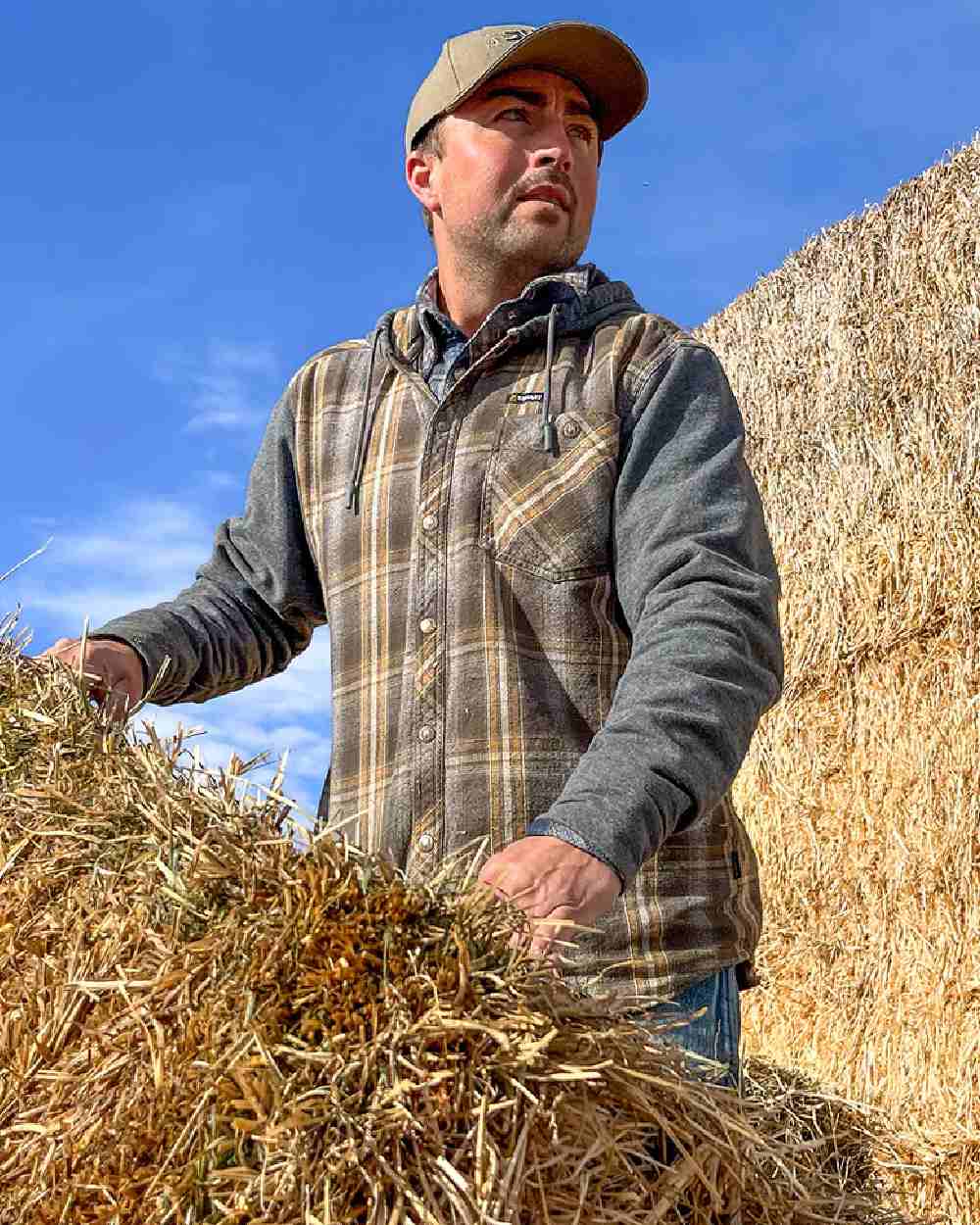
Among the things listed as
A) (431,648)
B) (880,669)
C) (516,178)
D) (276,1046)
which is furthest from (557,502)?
(880,669)

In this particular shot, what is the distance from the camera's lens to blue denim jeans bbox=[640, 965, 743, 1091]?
1.75 metres

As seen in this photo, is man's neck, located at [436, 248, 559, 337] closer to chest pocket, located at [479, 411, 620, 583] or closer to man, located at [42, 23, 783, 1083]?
man, located at [42, 23, 783, 1083]

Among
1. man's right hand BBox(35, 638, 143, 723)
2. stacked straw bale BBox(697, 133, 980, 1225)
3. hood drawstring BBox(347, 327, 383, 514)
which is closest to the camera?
man's right hand BBox(35, 638, 143, 723)

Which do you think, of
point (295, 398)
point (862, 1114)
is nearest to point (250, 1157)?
point (295, 398)

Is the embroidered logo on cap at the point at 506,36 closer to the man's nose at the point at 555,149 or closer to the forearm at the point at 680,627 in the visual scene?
the man's nose at the point at 555,149

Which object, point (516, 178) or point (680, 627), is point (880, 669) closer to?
point (516, 178)

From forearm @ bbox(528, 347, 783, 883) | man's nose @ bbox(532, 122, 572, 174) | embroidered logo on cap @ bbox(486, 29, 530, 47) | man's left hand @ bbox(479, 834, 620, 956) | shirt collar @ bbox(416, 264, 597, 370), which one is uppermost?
embroidered logo on cap @ bbox(486, 29, 530, 47)

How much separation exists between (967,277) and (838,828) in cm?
181

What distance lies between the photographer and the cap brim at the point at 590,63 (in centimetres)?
205

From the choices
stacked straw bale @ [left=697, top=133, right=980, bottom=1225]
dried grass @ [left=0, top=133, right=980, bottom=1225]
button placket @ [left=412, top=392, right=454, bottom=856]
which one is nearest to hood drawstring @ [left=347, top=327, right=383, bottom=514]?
button placket @ [left=412, top=392, right=454, bottom=856]

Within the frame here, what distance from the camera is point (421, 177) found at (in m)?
2.25

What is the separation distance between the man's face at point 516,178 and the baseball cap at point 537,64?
26 millimetres

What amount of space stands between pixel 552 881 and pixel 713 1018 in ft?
1.79

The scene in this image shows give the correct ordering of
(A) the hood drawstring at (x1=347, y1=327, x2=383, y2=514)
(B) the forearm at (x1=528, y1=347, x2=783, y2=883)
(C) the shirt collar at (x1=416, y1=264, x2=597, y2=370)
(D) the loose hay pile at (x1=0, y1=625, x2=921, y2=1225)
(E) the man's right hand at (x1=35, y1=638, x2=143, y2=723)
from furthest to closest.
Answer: (A) the hood drawstring at (x1=347, y1=327, x2=383, y2=514) < (C) the shirt collar at (x1=416, y1=264, x2=597, y2=370) < (E) the man's right hand at (x1=35, y1=638, x2=143, y2=723) < (B) the forearm at (x1=528, y1=347, x2=783, y2=883) < (D) the loose hay pile at (x1=0, y1=625, x2=921, y2=1225)
